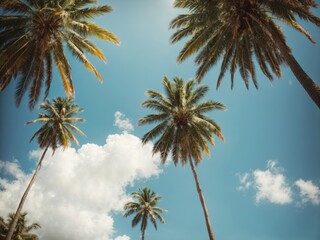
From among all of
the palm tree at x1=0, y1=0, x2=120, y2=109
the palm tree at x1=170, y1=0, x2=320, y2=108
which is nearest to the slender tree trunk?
the palm tree at x1=170, y1=0, x2=320, y2=108

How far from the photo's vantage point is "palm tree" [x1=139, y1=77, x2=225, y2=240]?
18164 mm

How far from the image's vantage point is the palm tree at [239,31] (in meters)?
10.2

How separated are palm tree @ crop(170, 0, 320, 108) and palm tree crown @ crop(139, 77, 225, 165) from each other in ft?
16.0

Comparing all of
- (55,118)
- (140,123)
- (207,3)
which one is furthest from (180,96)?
(55,118)

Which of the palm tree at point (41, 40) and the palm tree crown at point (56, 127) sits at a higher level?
the palm tree crown at point (56, 127)

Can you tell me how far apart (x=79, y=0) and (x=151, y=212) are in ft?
97.3

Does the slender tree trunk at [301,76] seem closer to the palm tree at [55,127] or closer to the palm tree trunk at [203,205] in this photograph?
the palm tree trunk at [203,205]

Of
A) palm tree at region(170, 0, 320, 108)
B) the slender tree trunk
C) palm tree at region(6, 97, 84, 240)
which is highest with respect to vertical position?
palm tree at region(6, 97, 84, 240)

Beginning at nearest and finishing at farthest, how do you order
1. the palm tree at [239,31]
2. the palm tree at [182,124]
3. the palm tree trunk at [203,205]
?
1. the palm tree at [239,31]
2. the palm tree trunk at [203,205]
3. the palm tree at [182,124]

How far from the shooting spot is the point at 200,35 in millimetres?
13125

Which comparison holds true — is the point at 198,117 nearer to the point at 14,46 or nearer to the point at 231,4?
the point at 231,4

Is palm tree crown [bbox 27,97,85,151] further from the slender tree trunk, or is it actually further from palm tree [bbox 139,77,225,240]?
the slender tree trunk

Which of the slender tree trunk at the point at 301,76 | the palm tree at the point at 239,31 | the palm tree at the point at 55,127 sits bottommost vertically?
the slender tree trunk at the point at 301,76

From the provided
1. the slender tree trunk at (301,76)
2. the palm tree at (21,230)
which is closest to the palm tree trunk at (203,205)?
the slender tree trunk at (301,76)
